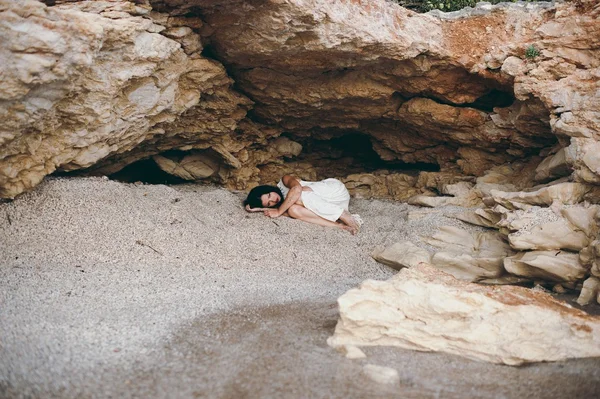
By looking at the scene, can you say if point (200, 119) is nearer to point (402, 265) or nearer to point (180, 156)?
point (180, 156)

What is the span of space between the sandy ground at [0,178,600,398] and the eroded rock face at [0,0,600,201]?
0.74 metres

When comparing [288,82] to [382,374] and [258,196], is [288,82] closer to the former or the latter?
[258,196]

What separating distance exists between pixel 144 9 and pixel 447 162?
191 inches

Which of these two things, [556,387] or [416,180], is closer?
[556,387]

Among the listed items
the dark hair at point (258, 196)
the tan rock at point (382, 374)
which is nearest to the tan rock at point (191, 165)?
the dark hair at point (258, 196)

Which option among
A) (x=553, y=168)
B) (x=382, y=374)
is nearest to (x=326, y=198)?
(x=553, y=168)

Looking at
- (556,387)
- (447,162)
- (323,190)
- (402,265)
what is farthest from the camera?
(447,162)

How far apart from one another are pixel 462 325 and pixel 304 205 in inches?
133

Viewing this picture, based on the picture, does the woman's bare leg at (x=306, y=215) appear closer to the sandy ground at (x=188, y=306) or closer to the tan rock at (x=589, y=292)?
the sandy ground at (x=188, y=306)

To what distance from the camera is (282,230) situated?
5.42 m

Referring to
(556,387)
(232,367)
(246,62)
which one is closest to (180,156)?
(246,62)

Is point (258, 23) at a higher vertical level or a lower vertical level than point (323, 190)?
higher

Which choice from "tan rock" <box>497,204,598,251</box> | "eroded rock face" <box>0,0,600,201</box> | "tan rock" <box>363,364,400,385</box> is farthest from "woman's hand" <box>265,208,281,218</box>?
"tan rock" <box>363,364,400,385</box>

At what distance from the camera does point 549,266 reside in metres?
3.92
